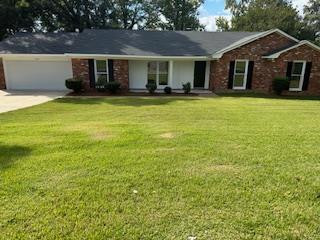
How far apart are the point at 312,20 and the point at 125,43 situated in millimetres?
31956

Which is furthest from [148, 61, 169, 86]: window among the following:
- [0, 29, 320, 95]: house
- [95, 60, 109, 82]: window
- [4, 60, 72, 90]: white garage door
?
[4, 60, 72, 90]: white garage door

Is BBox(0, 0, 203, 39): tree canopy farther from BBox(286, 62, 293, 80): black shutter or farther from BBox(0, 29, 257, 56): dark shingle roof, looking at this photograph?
BBox(286, 62, 293, 80): black shutter

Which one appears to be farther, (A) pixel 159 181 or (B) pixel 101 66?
(B) pixel 101 66

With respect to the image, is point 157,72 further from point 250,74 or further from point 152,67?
point 250,74

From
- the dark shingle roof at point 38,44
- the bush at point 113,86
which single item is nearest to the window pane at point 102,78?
the bush at point 113,86

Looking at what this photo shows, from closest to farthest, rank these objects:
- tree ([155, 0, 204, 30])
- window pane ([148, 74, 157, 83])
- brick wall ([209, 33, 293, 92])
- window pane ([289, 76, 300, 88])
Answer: brick wall ([209, 33, 293, 92]), window pane ([289, 76, 300, 88]), window pane ([148, 74, 157, 83]), tree ([155, 0, 204, 30])

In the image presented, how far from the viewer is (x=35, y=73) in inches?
702

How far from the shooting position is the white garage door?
58.0 feet

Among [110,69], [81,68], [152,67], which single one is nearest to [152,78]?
[152,67]

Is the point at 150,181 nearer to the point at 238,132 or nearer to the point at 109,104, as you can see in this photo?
the point at 238,132

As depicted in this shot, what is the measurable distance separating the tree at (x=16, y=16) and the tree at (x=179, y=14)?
15.6m

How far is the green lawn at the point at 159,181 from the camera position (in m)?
2.99

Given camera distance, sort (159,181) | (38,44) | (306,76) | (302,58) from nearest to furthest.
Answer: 1. (159,181)
2. (302,58)
3. (306,76)
4. (38,44)

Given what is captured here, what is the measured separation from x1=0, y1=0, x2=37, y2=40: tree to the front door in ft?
50.4
